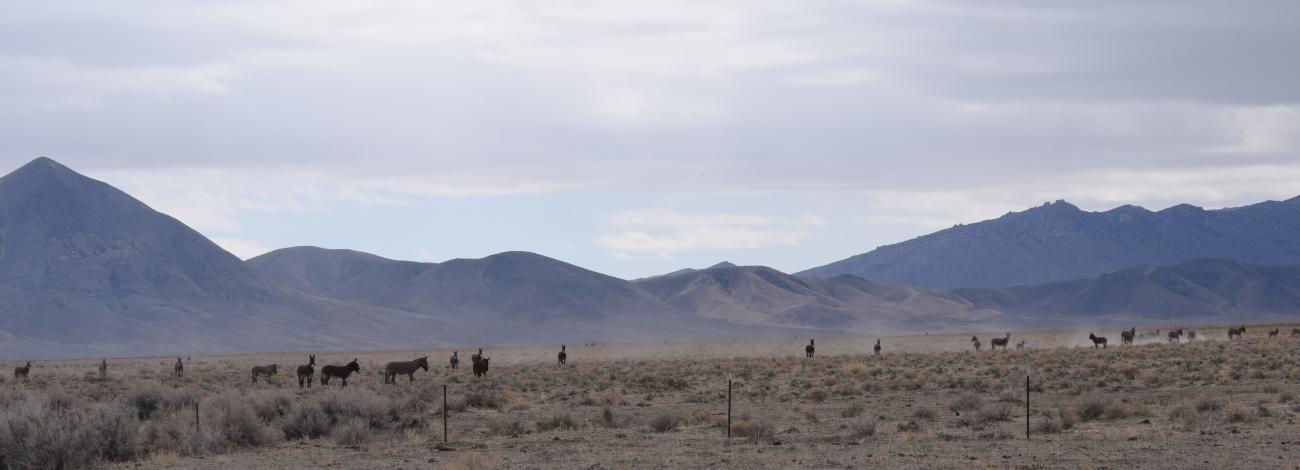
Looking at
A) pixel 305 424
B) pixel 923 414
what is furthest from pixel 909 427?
pixel 305 424

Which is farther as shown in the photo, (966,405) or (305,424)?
(966,405)

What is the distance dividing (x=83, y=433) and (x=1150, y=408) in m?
21.5

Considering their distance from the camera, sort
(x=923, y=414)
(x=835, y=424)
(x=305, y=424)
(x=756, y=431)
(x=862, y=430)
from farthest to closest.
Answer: (x=923, y=414), (x=835, y=424), (x=305, y=424), (x=862, y=430), (x=756, y=431)

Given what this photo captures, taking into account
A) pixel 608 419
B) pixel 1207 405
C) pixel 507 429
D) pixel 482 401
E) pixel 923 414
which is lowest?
pixel 507 429

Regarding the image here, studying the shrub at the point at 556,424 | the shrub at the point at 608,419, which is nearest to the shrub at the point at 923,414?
the shrub at the point at 608,419

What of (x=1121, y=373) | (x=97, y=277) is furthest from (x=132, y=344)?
(x=1121, y=373)

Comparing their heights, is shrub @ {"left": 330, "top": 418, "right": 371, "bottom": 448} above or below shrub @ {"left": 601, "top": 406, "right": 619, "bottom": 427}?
below

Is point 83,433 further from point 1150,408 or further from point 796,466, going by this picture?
point 1150,408

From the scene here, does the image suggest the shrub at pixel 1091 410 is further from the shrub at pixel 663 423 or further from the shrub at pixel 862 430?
the shrub at pixel 663 423

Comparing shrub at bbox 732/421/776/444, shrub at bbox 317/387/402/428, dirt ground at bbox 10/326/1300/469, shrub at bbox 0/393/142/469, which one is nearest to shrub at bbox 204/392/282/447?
dirt ground at bbox 10/326/1300/469

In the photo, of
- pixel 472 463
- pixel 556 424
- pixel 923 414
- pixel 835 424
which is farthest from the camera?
pixel 923 414

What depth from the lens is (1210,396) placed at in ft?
109

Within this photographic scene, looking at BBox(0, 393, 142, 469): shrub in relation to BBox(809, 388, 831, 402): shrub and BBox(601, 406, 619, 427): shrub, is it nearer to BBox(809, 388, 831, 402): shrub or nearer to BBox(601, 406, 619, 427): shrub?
BBox(601, 406, 619, 427): shrub

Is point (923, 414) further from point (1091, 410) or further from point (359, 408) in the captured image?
point (359, 408)
